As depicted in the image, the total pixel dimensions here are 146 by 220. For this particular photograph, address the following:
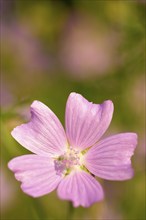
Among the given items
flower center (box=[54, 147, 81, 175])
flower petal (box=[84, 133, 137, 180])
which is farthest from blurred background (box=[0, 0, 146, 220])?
flower petal (box=[84, 133, 137, 180])

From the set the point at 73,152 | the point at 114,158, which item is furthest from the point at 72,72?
the point at 114,158

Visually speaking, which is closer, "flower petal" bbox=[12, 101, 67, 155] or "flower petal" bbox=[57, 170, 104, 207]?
"flower petal" bbox=[57, 170, 104, 207]

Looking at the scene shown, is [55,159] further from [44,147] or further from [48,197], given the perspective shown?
[48,197]

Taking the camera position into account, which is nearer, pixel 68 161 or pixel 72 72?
pixel 68 161

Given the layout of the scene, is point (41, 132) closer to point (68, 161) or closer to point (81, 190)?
point (68, 161)

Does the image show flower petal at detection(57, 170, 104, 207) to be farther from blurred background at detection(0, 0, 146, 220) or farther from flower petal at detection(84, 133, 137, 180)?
blurred background at detection(0, 0, 146, 220)

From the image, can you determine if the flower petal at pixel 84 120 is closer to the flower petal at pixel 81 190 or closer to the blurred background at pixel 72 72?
the flower petal at pixel 81 190

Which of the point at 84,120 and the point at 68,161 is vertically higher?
the point at 84,120
